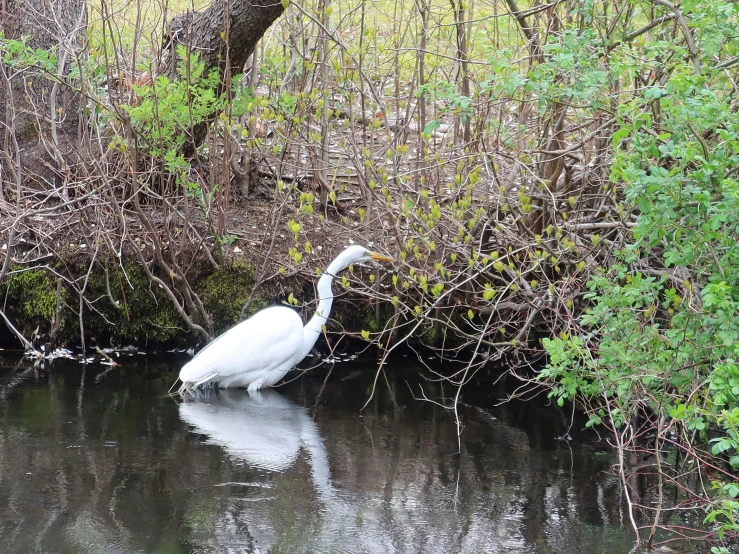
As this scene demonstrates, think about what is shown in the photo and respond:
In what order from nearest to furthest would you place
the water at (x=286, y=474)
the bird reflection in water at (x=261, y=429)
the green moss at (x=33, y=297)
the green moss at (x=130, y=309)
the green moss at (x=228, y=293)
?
1. the water at (x=286, y=474)
2. the bird reflection in water at (x=261, y=429)
3. the green moss at (x=33, y=297)
4. the green moss at (x=130, y=309)
5. the green moss at (x=228, y=293)

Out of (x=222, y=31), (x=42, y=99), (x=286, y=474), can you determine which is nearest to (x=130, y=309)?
(x=42, y=99)

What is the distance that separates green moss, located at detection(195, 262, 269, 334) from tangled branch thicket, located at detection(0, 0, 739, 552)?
0.45ft

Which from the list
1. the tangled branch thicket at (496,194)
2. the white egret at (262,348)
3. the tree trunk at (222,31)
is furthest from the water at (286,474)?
the tree trunk at (222,31)

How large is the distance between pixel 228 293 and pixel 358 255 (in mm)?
1532

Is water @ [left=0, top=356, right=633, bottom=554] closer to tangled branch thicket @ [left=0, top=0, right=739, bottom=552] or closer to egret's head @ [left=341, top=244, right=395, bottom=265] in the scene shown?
tangled branch thicket @ [left=0, top=0, right=739, bottom=552]

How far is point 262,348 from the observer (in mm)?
7562

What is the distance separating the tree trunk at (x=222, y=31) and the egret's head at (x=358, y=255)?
1.64 meters

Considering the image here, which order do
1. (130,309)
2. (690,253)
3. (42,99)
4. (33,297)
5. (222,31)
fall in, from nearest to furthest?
(690,253) → (222,31) → (33,297) → (130,309) → (42,99)

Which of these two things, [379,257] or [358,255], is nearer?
[379,257]

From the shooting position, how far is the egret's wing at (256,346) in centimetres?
747

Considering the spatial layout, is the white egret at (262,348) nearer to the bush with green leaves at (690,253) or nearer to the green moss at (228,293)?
the green moss at (228,293)

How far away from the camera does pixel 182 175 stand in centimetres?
752

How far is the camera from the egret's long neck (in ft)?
25.5

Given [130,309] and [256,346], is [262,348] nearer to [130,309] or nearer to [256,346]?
[256,346]
